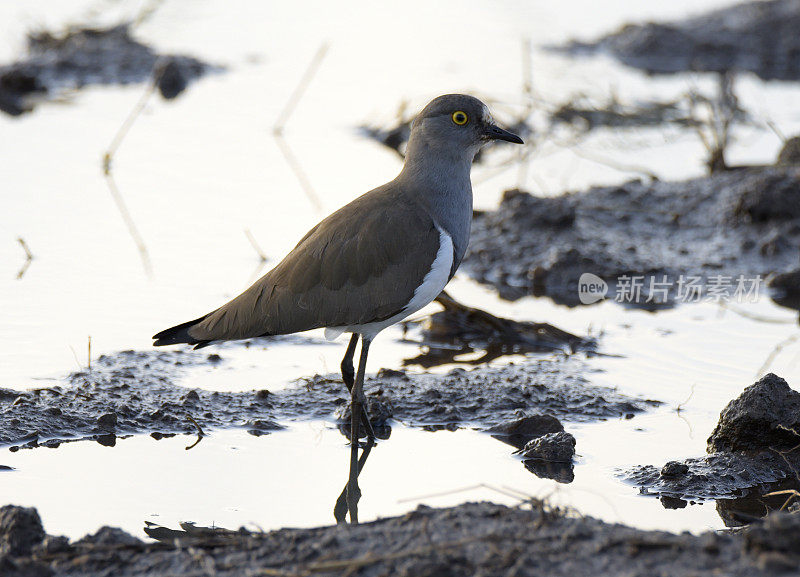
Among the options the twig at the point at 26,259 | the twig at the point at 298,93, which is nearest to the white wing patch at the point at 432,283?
the twig at the point at 26,259

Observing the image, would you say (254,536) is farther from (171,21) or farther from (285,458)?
(171,21)

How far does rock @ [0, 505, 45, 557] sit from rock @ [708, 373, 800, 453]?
3.03 metres

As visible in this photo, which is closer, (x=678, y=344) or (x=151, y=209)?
(x=678, y=344)

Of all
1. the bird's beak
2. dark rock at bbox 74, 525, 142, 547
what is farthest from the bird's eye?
dark rock at bbox 74, 525, 142, 547

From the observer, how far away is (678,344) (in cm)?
689

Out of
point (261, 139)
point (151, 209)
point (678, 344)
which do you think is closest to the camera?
point (678, 344)

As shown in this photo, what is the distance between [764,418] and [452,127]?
1995mm

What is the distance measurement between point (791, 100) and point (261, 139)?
5726 mm

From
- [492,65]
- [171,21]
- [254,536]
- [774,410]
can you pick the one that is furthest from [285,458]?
[171,21]

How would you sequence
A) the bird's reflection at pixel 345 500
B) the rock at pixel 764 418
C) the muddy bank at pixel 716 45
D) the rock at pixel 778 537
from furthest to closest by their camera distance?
the muddy bank at pixel 716 45 → the rock at pixel 764 418 → the bird's reflection at pixel 345 500 → the rock at pixel 778 537

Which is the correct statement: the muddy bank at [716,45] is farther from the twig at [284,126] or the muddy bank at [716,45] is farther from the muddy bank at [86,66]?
the muddy bank at [86,66]

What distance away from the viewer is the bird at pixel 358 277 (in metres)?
5.33

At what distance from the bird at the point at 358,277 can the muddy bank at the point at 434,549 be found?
4.15ft

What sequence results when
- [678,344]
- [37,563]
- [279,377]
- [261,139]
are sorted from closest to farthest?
[37,563], [279,377], [678,344], [261,139]
